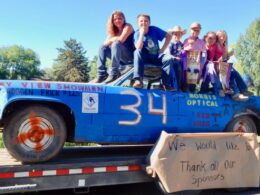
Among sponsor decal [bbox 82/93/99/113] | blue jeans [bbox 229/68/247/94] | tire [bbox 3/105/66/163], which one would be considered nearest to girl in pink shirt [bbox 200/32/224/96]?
blue jeans [bbox 229/68/247/94]

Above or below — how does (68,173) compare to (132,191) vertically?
above

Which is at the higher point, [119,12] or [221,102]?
[119,12]

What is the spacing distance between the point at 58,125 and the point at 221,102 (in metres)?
2.66

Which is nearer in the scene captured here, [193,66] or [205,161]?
[205,161]

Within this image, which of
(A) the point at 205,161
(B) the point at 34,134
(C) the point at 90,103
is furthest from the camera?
(A) the point at 205,161

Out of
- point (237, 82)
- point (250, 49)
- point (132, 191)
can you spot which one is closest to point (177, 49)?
point (237, 82)

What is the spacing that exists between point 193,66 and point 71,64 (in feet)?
190

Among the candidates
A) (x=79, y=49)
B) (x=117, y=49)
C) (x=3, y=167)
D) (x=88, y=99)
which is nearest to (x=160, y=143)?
(x=88, y=99)

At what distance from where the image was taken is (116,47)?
16.8 ft

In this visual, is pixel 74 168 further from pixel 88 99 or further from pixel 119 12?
pixel 119 12

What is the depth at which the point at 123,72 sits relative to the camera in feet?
16.9

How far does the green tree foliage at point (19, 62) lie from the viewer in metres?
85.3

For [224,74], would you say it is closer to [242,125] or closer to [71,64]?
[242,125]

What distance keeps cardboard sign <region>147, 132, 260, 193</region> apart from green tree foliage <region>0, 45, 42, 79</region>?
3222 inches
